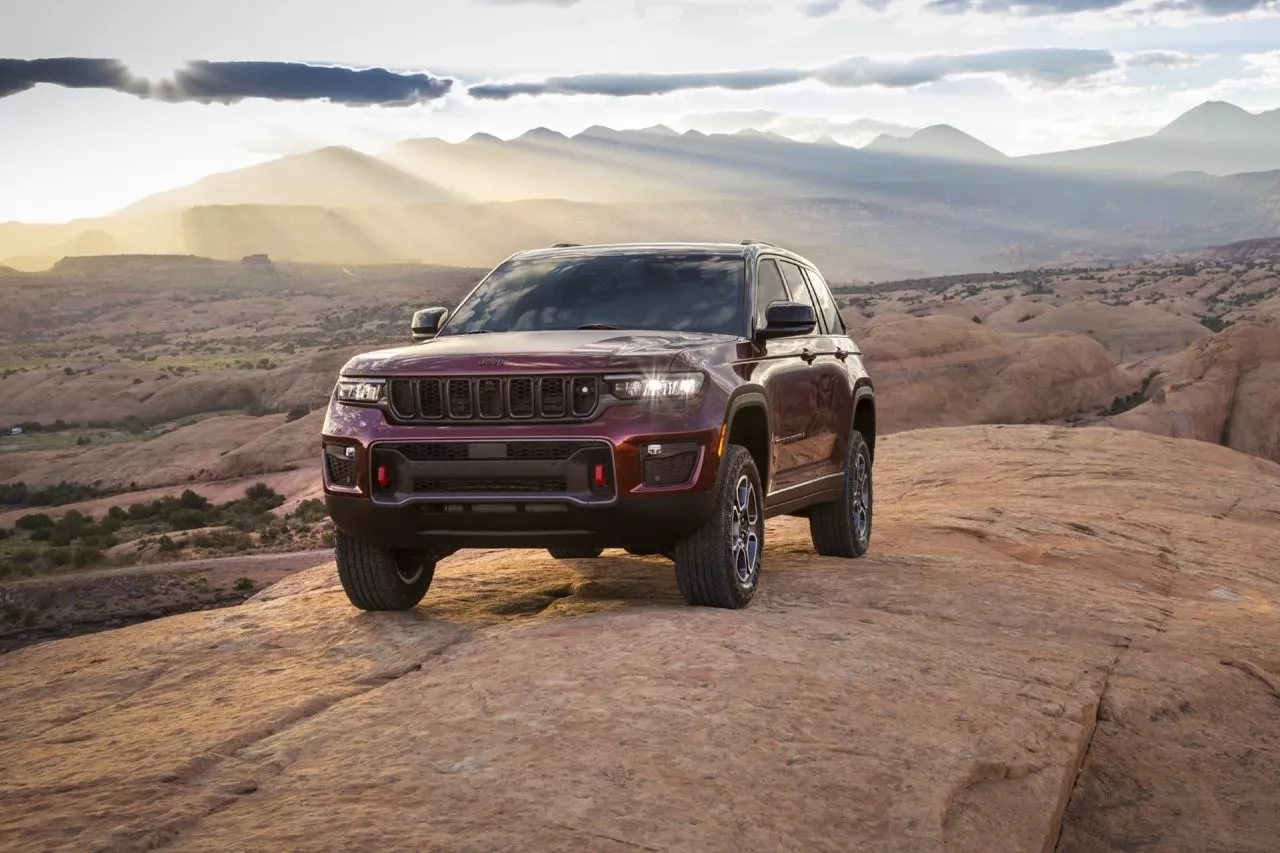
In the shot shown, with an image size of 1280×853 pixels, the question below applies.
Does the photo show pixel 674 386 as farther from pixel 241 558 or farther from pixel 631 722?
pixel 241 558

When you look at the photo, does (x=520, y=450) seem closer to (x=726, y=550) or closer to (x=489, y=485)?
(x=489, y=485)

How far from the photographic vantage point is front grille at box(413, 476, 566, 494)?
6.56 meters

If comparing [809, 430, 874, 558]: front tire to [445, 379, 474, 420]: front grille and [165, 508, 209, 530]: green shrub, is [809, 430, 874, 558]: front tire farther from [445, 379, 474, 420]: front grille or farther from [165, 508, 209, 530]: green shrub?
[165, 508, 209, 530]: green shrub

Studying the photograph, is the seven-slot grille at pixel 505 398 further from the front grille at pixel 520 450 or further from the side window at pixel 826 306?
the side window at pixel 826 306

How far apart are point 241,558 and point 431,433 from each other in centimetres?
2336

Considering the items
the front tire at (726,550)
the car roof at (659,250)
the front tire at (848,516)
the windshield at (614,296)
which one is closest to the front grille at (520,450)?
the front tire at (726,550)

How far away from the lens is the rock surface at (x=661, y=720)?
442cm

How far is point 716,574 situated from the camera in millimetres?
7020

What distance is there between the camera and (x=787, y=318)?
7.68 m

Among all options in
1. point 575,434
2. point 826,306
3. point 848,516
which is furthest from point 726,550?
point 826,306

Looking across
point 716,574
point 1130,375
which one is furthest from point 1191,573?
point 1130,375

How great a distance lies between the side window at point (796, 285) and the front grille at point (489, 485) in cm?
313

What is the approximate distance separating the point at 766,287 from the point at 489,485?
2788 mm

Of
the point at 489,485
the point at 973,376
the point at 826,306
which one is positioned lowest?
the point at 973,376
